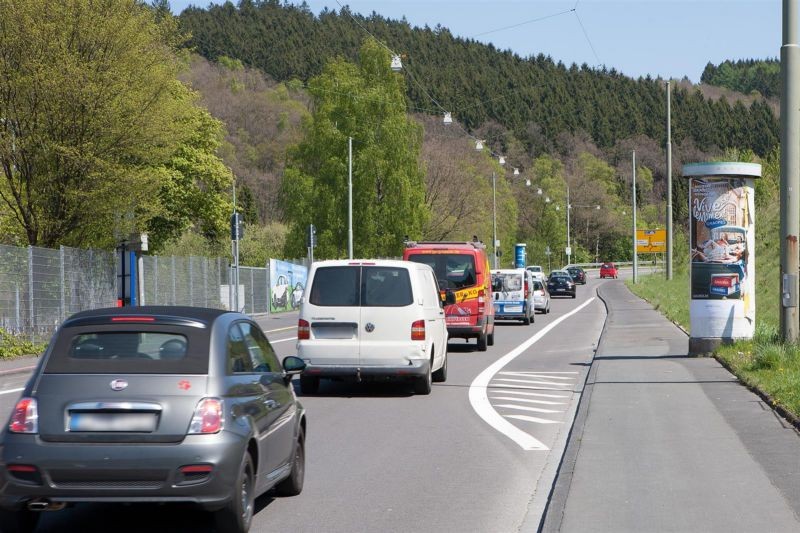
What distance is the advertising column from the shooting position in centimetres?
2056

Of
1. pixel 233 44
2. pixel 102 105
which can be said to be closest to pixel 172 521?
pixel 102 105

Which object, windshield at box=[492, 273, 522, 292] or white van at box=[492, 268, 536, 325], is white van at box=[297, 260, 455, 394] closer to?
white van at box=[492, 268, 536, 325]

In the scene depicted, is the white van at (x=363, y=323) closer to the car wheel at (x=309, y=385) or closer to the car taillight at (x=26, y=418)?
A: the car wheel at (x=309, y=385)

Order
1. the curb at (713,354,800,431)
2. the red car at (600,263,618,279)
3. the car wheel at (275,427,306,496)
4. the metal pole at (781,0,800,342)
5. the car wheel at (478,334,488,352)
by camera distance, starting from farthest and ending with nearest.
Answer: the red car at (600,263,618,279)
the car wheel at (478,334,488,352)
the metal pole at (781,0,800,342)
the curb at (713,354,800,431)
the car wheel at (275,427,306,496)

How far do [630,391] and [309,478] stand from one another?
22.9 feet

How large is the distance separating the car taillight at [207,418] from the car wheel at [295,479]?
1.75 metres

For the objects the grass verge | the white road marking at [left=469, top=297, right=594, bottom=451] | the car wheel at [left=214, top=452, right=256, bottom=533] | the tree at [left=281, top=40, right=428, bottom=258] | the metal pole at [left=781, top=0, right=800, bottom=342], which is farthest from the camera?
the tree at [left=281, top=40, right=428, bottom=258]

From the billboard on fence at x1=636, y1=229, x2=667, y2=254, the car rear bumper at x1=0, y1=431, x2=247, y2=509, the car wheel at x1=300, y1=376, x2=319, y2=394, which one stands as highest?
the billboard on fence at x1=636, y1=229, x2=667, y2=254

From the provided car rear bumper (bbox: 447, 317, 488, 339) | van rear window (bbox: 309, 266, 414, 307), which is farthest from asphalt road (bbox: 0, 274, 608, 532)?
car rear bumper (bbox: 447, 317, 488, 339)

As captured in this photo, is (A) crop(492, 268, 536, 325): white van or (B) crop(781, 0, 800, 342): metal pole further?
(A) crop(492, 268, 536, 325): white van

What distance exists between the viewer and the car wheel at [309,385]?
1658 centimetres

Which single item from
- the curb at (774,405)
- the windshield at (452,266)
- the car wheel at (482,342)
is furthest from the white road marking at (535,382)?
the car wheel at (482,342)

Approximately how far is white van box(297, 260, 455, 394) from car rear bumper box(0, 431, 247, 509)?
29.1ft

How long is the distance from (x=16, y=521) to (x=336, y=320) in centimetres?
887
